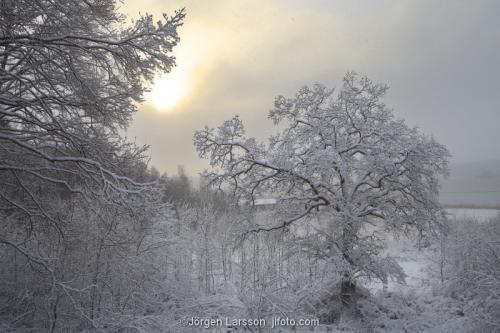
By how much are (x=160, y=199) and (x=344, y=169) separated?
18.9ft

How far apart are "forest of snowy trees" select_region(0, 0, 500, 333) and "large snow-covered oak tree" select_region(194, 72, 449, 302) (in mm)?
54

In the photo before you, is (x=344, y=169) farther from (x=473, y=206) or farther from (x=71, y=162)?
(x=473, y=206)

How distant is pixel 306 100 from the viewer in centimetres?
1188

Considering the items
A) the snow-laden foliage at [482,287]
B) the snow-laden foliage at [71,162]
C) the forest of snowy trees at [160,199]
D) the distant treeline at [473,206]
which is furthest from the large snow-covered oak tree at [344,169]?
the distant treeline at [473,206]

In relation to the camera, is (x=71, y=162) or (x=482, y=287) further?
(x=482, y=287)

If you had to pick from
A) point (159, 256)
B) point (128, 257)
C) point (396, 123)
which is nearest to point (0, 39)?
point (128, 257)

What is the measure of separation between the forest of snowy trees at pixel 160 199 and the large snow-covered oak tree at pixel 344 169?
54 mm

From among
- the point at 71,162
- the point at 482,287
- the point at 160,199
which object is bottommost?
the point at 482,287

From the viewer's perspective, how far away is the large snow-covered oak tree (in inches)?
396

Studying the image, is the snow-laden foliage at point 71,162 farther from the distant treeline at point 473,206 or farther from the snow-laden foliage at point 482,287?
the distant treeline at point 473,206

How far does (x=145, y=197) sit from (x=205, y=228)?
12.1 m

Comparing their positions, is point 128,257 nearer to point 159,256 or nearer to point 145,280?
point 145,280

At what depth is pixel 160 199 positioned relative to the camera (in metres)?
6.88

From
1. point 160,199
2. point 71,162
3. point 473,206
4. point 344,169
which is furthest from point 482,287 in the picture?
point 473,206
